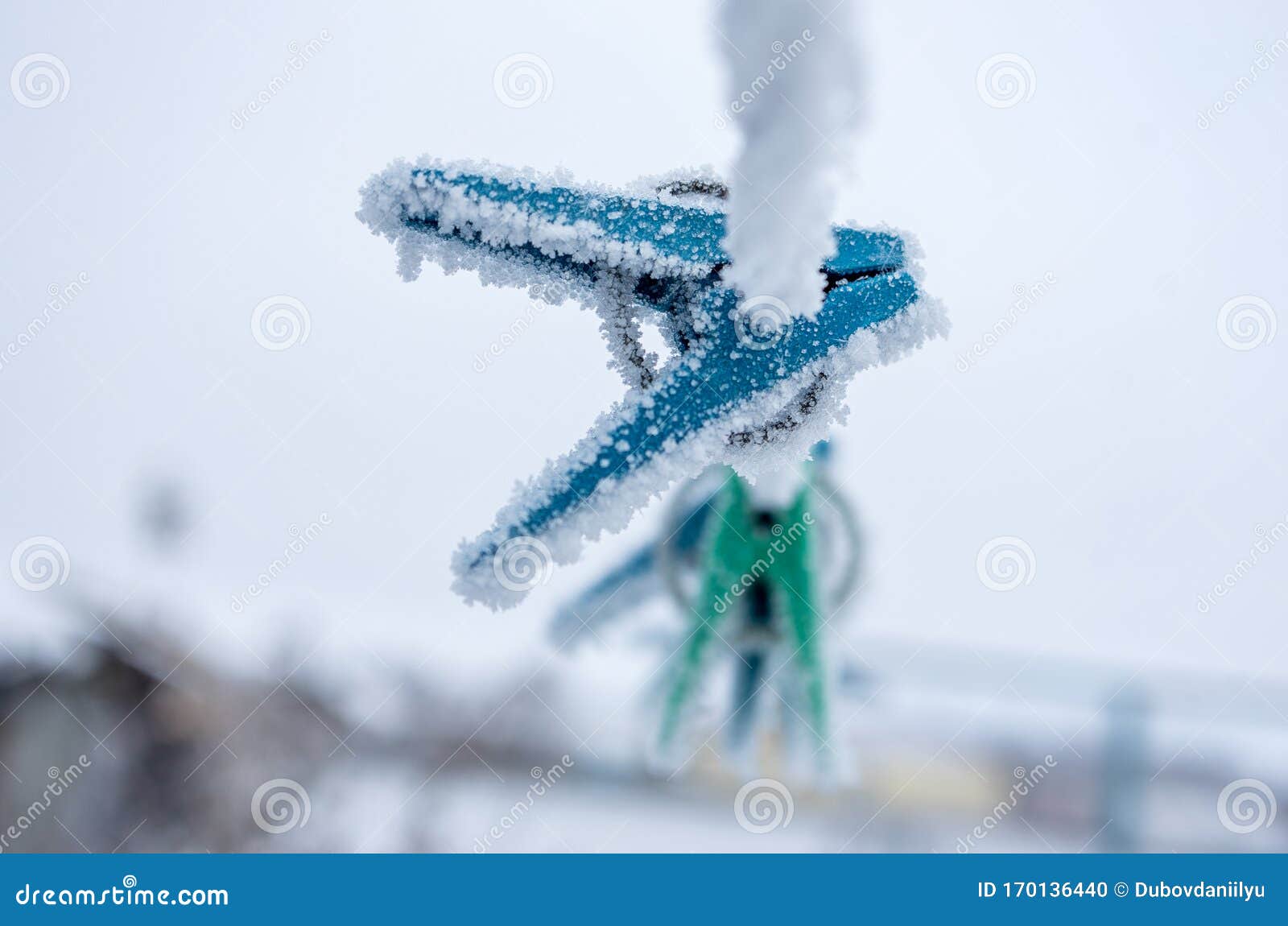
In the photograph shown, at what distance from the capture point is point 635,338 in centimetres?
31

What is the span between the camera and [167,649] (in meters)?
2.03

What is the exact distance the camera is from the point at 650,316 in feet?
0.98

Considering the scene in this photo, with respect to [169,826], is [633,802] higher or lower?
higher

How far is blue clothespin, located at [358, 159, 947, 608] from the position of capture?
265mm

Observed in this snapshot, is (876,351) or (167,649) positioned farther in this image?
(167,649)

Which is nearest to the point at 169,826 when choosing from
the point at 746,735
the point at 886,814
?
the point at 886,814

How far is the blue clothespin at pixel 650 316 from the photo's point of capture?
265mm

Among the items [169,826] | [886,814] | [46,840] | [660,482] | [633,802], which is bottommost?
[46,840]

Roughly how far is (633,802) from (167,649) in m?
1.15

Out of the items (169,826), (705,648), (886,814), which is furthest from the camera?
(886,814)

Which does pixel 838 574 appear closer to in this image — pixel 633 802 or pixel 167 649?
pixel 633 802

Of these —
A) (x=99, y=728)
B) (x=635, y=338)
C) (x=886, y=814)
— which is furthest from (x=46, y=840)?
(x=635, y=338)

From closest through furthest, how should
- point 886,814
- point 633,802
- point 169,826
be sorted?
point 169,826
point 633,802
point 886,814

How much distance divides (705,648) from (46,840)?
2174 millimetres
